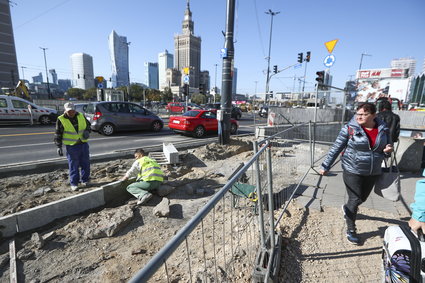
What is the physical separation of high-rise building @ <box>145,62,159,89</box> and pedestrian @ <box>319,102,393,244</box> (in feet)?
495

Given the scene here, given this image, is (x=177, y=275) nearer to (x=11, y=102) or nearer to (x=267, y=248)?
(x=267, y=248)

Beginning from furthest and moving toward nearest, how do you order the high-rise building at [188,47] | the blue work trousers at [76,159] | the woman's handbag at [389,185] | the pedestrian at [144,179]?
1. the high-rise building at [188,47]
2. the blue work trousers at [76,159]
3. the pedestrian at [144,179]
4. the woman's handbag at [389,185]

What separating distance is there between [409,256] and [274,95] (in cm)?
1043

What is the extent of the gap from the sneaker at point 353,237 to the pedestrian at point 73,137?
484 cm

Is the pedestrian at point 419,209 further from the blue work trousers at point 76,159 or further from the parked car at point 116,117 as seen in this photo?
the parked car at point 116,117

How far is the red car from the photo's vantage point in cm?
1122

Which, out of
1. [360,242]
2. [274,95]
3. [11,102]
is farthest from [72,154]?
[11,102]

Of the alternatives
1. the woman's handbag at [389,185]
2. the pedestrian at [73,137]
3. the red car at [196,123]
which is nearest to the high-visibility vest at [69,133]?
the pedestrian at [73,137]

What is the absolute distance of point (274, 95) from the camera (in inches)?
452

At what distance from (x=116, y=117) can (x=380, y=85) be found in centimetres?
4594

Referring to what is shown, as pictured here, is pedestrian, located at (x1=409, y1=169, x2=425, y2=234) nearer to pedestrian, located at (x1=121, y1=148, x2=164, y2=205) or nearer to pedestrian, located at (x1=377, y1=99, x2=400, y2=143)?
pedestrian, located at (x1=377, y1=99, x2=400, y2=143)

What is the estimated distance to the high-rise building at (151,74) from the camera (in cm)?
14518

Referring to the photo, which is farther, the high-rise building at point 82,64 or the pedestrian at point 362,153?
the high-rise building at point 82,64

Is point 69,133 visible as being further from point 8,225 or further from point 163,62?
point 163,62
